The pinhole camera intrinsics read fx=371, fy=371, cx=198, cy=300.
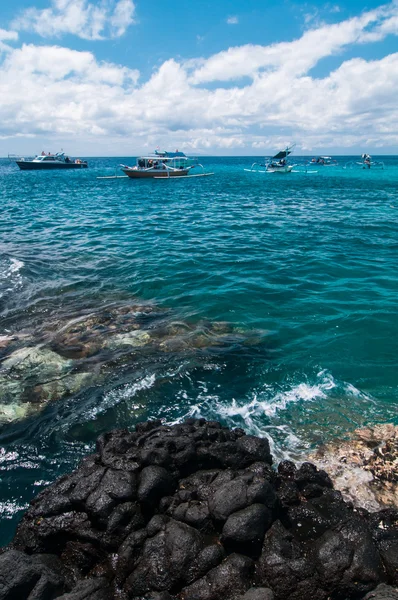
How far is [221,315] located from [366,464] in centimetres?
946

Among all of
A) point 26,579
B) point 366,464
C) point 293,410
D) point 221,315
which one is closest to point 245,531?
point 26,579

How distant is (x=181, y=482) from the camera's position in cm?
777

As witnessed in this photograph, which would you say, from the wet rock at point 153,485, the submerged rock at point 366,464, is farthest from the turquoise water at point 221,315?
the wet rock at point 153,485

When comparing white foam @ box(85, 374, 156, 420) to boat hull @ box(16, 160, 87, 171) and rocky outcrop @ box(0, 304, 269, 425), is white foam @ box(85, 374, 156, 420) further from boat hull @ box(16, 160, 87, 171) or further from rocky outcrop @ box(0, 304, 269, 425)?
boat hull @ box(16, 160, 87, 171)

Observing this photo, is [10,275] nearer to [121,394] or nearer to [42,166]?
[121,394]

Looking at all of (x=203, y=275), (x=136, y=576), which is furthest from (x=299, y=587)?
(x=203, y=275)

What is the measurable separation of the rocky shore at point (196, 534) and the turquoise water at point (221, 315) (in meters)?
1.82

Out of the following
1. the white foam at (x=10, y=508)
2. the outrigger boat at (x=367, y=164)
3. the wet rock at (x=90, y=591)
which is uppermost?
the outrigger boat at (x=367, y=164)

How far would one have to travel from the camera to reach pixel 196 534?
657 centimetres

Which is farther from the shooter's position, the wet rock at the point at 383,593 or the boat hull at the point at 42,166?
the boat hull at the point at 42,166

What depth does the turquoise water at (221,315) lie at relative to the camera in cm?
1076

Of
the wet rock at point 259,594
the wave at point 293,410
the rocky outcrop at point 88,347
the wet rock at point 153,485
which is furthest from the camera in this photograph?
the rocky outcrop at point 88,347

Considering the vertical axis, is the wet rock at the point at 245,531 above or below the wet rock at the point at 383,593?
above

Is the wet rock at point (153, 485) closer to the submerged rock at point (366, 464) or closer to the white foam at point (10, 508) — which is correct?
the white foam at point (10, 508)
